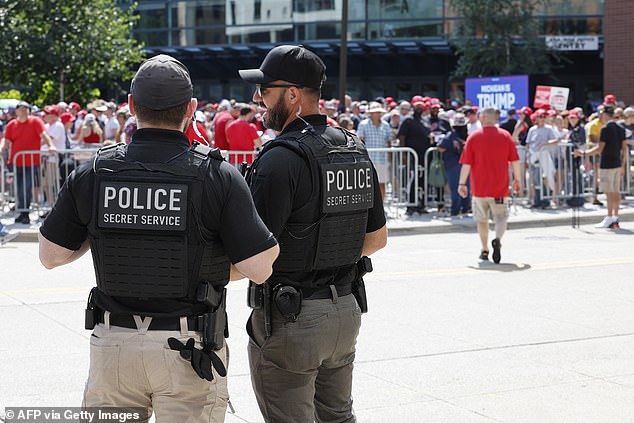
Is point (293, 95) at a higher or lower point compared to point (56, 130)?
higher

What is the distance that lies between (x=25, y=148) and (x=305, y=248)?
12.5 m

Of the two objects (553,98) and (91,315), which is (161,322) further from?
(553,98)

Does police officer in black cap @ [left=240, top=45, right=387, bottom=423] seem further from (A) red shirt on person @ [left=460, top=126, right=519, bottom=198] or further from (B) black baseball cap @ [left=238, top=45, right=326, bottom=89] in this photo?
(A) red shirt on person @ [left=460, top=126, right=519, bottom=198]

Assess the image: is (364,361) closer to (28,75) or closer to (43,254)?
(43,254)

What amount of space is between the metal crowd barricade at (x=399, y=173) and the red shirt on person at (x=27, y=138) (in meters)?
5.17

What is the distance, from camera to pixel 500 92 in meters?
22.3

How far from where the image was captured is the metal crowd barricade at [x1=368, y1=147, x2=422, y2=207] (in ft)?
53.9

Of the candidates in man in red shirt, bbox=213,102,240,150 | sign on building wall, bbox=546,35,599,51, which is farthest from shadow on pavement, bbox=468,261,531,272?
sign on building wall, bbox=546,35,599,51

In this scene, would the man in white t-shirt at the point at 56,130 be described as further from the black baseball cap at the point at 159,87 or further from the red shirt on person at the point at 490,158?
the black baseball cap at the point at 159,87

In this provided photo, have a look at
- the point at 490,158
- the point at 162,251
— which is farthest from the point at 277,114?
the point at 490,158

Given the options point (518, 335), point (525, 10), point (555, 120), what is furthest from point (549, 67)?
point (518, 335)

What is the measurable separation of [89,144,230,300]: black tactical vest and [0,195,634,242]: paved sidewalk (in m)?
11.4

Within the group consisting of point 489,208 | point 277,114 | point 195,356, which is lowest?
point 489,208

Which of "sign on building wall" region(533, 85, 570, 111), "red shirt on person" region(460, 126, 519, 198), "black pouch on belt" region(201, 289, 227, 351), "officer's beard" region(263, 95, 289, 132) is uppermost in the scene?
"sign on building wall" region(533, 85, 570, 111)
